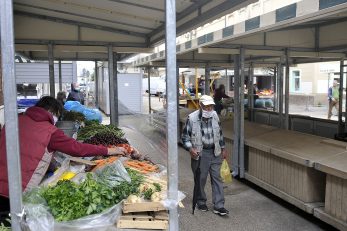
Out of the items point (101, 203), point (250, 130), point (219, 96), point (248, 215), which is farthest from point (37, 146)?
point (219, 96)

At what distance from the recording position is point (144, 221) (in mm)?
2777

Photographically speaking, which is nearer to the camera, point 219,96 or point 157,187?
point 157,187

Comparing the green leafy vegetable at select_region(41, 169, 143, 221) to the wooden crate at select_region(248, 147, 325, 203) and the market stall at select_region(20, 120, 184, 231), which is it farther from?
the wooden crate at select_region(248, 147, 325, 203)

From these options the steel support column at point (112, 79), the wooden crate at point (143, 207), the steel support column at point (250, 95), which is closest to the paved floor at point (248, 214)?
the steel support column at point (112, 79)

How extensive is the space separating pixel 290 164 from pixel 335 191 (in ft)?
3.40

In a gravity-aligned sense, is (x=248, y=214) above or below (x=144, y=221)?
below

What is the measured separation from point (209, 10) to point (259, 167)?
3.54m

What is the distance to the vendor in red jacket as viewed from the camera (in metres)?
3.37

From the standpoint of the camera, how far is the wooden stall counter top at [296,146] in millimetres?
5535

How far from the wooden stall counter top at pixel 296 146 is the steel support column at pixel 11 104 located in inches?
163

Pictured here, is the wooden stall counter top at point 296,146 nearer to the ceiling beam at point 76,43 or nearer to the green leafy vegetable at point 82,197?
the ceiling beam at point 76,43

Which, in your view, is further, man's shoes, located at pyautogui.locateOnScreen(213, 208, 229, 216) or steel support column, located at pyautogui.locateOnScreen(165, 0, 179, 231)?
man's shoes, located at pyautogui.locateOnScreen(213, 208, 229, 216)

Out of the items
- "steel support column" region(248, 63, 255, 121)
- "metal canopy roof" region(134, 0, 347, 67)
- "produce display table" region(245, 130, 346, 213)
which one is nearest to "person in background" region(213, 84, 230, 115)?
"steel support column" region(248, 63, 255, 121)

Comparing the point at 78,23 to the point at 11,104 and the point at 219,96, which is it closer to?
the point at 11,104
